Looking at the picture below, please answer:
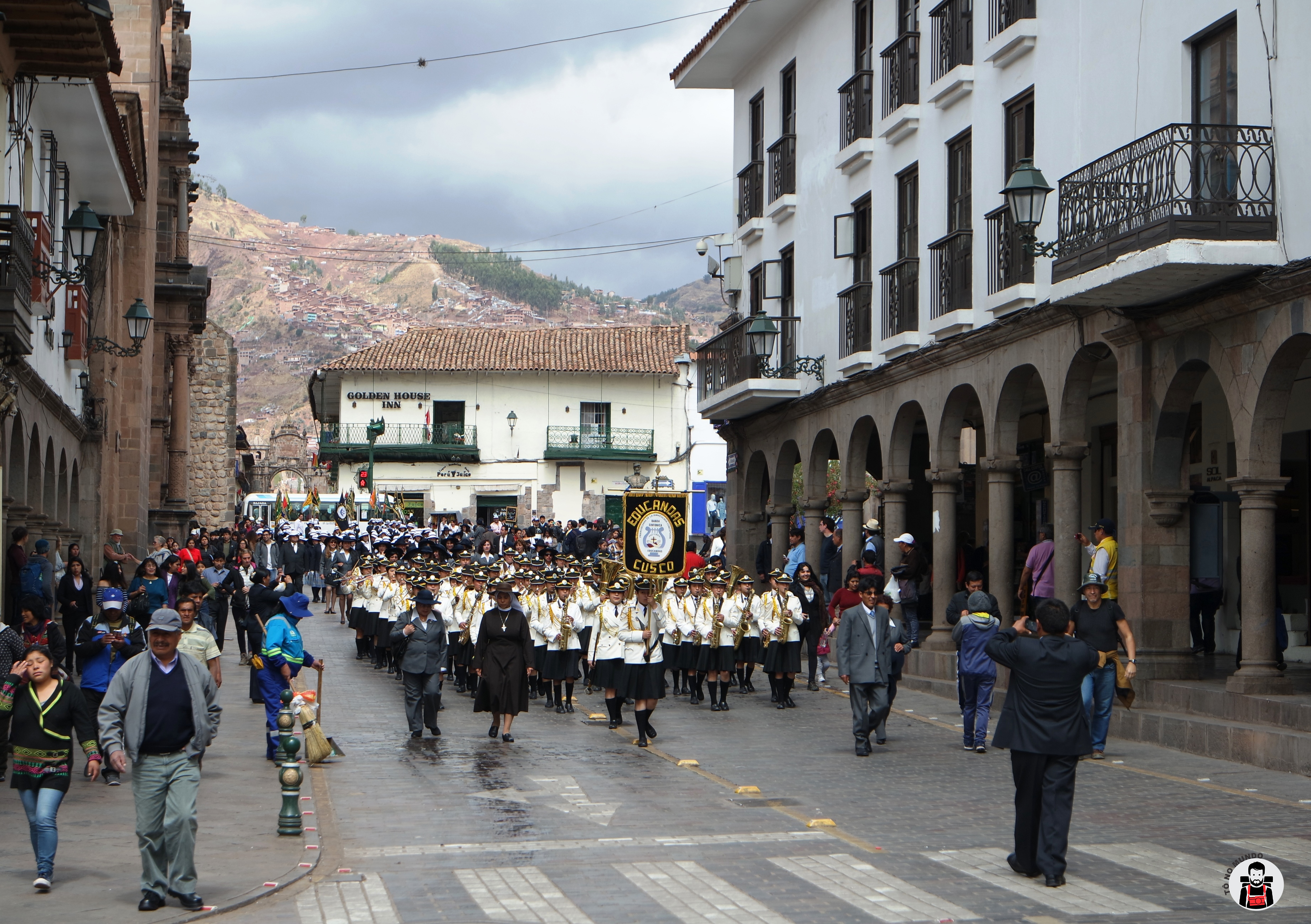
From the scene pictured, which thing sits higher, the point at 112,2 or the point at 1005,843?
the point at 112,2

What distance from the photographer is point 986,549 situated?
25875 mm

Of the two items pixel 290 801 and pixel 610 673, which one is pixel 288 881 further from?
pixel 610 673

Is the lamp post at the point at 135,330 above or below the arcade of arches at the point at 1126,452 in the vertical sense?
above

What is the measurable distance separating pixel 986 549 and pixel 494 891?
694 inches

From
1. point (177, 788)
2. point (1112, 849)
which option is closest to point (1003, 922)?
point (1112, 849)

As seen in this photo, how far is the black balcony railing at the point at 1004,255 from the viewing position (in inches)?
792

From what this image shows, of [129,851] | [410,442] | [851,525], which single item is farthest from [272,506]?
[129,851]

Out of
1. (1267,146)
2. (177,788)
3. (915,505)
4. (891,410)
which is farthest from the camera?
(915,505)

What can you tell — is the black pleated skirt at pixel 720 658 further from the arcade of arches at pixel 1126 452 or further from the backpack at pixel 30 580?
the backpack at pixel 30 580

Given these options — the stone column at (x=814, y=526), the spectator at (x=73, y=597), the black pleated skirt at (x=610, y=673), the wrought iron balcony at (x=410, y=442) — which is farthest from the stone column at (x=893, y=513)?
the wrought iron balcony at (x=410, y=442)

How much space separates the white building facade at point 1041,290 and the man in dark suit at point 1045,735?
6.44 m

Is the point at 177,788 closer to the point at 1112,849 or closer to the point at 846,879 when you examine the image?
the point at 846,879

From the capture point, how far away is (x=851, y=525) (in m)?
26.9

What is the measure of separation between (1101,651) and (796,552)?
11870mm
